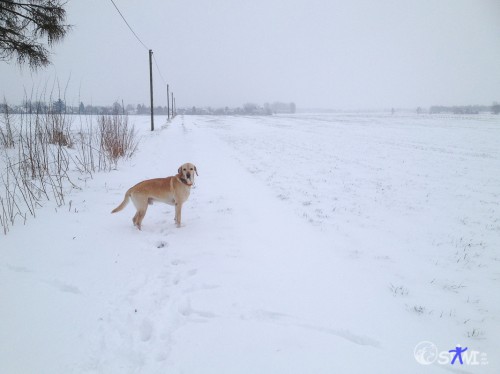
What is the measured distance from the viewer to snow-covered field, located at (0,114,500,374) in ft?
7.18

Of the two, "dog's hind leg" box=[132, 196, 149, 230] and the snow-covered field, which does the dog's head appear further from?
the snow-covered field

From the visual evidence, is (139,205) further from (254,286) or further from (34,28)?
(34,28)

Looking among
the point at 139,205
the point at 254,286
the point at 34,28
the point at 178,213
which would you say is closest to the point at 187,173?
the point at 178,213

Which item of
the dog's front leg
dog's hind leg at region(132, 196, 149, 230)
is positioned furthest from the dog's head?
dog's hind leg at region(132, 196, 149, 230)

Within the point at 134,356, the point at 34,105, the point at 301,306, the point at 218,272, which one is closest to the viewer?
the point at 134,356

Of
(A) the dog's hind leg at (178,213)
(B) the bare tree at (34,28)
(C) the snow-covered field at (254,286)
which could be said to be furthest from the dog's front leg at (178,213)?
(B) the bare tree at (34,28)

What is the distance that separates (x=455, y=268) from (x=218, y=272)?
3427mm

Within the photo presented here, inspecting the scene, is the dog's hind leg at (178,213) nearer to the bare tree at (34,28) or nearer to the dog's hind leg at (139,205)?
the dog's hind leg at (139,205)

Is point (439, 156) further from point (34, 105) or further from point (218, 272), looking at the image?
point (34, 105)

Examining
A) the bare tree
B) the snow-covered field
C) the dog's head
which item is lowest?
the snow-covered field

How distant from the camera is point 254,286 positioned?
10.2 feet

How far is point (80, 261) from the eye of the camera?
11.2ft

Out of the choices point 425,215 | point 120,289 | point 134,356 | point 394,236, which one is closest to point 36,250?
point 120,289

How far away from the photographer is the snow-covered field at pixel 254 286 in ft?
7.18
